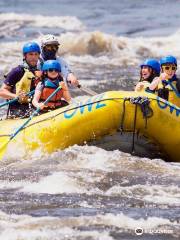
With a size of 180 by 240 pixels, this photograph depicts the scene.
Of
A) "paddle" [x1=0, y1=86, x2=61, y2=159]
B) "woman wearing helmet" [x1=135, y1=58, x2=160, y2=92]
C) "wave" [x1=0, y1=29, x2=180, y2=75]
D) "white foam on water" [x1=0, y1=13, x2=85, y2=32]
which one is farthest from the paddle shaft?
"white foam on water" [x1=0, y1=13, x2=85, y2=32]

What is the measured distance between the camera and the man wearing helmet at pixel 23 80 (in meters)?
11.0

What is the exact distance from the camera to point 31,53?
1102 cm

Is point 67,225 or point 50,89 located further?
point 50,89

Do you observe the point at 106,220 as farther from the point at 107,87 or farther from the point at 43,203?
the point at 107,87

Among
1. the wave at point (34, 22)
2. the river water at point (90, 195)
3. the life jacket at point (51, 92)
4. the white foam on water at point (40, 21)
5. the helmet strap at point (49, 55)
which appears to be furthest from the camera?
the white foam on water at point (40, 21)

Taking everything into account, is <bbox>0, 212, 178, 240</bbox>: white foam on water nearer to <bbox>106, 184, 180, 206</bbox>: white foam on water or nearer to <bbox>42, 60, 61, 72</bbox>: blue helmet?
<bbox>106, 184, 180, 206</bbox>: white foam on water

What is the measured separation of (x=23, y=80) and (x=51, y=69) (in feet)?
2.91

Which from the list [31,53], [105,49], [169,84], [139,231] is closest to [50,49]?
[31,53]

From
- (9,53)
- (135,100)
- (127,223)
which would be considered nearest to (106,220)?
(127,223)

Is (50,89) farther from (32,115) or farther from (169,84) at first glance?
(169,84)

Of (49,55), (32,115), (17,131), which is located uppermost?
(49,55)

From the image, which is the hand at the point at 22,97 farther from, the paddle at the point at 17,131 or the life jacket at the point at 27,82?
the paddle at the point at 17,131

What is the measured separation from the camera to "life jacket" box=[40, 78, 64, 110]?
10375 mm

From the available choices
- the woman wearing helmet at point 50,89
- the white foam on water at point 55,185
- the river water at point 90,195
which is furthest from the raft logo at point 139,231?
the woman wearing helmet at point 50,89
